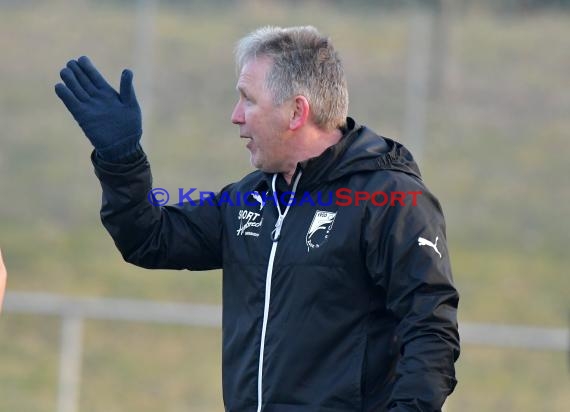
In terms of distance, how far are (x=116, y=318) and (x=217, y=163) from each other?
3.91 metres

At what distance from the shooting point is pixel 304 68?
3.58 m

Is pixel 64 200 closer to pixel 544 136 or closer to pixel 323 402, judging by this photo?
pixel 544 136

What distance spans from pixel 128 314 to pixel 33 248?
3.06m

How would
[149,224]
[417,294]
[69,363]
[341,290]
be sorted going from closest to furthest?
1. [417,294]
2. [341,290]
3. [149,224]
4. [69,363]

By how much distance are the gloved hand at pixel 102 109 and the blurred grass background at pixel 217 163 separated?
18.8ft

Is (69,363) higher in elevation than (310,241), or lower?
lower

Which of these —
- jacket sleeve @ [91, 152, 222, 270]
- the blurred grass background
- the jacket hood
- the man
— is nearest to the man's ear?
the man

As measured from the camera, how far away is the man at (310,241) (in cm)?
334

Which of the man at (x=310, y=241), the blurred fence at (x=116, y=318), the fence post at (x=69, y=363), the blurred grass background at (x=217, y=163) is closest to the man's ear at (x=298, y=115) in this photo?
the man at (x=310, y=241)

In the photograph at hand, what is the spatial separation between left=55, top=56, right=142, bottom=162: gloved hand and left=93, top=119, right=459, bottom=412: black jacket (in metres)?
0.07

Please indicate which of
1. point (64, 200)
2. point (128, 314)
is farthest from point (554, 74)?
point (128, 314)

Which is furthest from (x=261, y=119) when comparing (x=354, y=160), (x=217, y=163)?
(x=217, y=163)

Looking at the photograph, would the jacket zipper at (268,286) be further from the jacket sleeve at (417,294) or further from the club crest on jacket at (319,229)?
the jacket sleeve at (417,294)

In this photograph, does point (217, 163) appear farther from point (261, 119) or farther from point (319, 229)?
point (319, 229)
